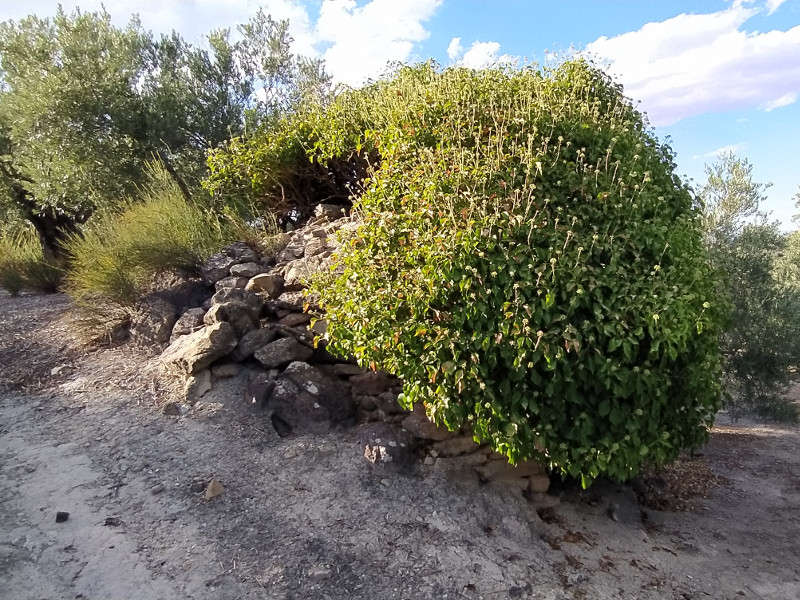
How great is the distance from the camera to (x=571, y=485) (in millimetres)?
5359

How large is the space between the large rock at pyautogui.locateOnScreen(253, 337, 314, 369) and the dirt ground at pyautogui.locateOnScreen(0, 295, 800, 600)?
1.10 feet

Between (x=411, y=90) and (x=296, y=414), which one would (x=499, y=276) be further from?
(x=411, y=90)

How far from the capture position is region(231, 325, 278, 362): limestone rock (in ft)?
18.3

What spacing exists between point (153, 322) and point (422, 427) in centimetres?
322

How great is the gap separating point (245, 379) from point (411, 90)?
3.39 metres

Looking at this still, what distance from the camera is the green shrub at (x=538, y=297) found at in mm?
3961

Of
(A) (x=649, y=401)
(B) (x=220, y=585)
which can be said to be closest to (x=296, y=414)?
(B) (x=220, y=585)

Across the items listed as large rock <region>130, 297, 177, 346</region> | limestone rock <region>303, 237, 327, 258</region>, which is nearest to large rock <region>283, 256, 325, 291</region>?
limestone rock <region>303, 237, 327, 258</region>

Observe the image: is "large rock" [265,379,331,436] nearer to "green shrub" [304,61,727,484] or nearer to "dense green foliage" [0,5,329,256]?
"green shrub" [304,61,727,484]

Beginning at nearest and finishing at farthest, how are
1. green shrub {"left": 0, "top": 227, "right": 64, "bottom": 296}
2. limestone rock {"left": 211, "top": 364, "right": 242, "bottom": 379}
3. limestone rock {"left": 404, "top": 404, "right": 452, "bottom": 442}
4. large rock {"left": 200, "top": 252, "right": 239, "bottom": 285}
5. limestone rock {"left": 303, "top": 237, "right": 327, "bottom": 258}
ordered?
limestone rock {"left": 404, "top": 404, "right": 452, "bottom": 442} → limestone rock {"left": 211, "top": 364, "right": 242, "bottom": 379} → limestone rock {"left": 303, "top": 237, "right": 327, "bottom": 258} → large rock {"left": 200, "top": 252, "right": 239, "bottom": 285} → green shrub {"left": 0, "top": 227, "right": 64, "bottom": 296}

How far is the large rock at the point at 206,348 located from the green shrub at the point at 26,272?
173 inches

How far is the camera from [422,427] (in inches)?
193

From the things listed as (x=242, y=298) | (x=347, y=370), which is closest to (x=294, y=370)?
(x=347, y=370)

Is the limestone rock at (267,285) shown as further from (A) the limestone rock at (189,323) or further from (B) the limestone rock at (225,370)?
(B) the limestone rock at (225,370)
